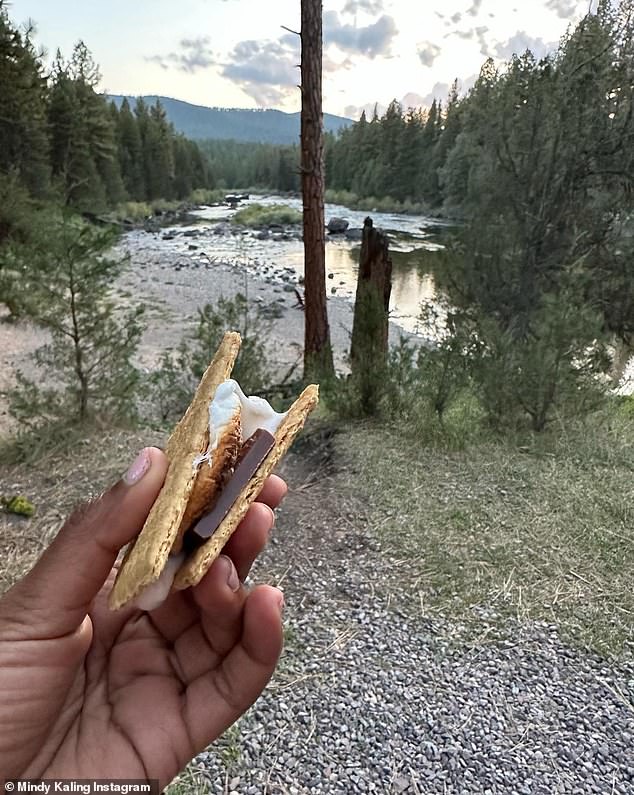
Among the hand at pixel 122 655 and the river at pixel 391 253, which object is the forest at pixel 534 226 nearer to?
the river at pixel 391 253

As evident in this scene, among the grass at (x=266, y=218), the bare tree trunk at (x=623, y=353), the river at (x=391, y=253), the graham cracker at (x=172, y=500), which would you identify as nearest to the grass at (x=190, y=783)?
the graham cracker at (x=172, y=500)

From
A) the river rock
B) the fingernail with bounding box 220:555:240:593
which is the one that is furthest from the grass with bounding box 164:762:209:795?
the river rock

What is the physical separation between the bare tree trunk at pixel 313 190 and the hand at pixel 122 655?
5.99 meters

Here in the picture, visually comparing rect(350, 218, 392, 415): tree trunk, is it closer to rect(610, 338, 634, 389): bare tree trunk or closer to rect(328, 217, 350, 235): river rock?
rect(610, 338, 634, 389): bare tree trunk

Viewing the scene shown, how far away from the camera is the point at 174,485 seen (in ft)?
4.33

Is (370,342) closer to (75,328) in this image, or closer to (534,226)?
(75,328)

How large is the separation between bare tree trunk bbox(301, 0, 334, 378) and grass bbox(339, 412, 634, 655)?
1.99 metres

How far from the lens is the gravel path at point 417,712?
2.89 metres

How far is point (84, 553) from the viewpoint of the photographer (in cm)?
140

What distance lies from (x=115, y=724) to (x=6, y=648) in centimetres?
39

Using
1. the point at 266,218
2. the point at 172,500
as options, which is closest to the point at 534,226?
the point at 172,500

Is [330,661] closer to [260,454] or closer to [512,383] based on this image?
[260,454]

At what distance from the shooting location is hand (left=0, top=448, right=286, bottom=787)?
1412 millimetres

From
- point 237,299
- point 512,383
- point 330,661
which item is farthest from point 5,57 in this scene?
point 330,661
